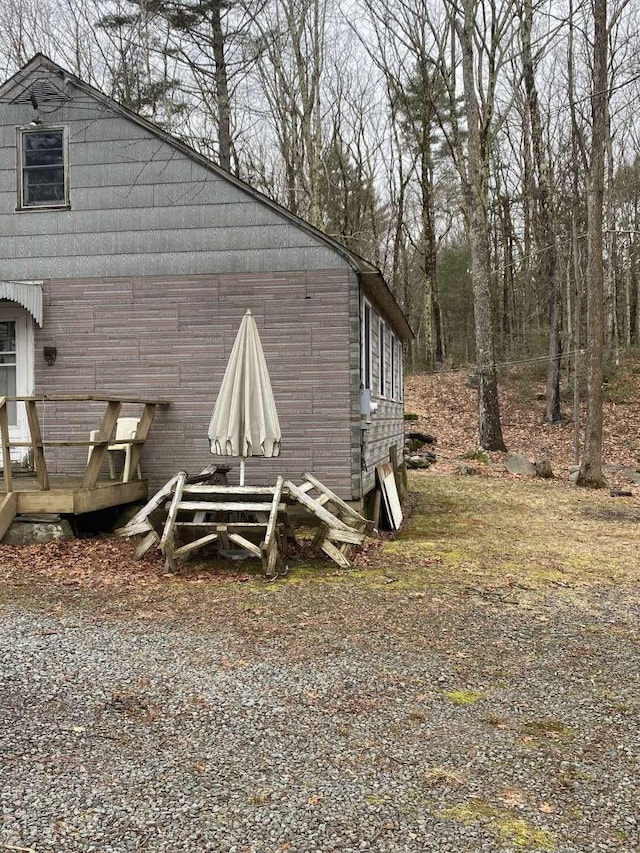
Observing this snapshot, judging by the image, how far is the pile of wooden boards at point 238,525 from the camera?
22.6ft

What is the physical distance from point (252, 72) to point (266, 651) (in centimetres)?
2164

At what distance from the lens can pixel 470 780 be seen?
3.09 m

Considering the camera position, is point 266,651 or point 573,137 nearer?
point 266,651

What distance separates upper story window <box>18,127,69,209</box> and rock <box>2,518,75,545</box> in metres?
4.17

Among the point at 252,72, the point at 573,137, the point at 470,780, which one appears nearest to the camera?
the point at 470,780

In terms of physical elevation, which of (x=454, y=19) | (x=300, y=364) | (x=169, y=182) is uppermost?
(x=454, y=19)

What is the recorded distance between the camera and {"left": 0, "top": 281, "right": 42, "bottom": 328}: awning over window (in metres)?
8.65

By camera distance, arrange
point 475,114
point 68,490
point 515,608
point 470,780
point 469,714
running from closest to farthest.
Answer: point 470,780 < point 469,714 < point 515,608 < point 68,490 < point 475,114

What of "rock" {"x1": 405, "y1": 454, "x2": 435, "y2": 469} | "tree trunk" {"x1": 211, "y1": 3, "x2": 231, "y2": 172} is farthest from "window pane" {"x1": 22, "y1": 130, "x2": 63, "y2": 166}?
"tree trunk" {"x1": 211, "y1": 3, "x2": 231, "y2": 172}

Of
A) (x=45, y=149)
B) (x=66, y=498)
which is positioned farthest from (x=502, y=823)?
(x=45, y=149)

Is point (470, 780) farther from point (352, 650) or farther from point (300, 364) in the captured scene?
point (300, 364)

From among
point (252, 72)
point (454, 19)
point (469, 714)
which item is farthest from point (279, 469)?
point (252, 72)

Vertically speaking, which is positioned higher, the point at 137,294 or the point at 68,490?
the point at 137,294

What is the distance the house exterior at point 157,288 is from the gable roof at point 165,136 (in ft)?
0.07
